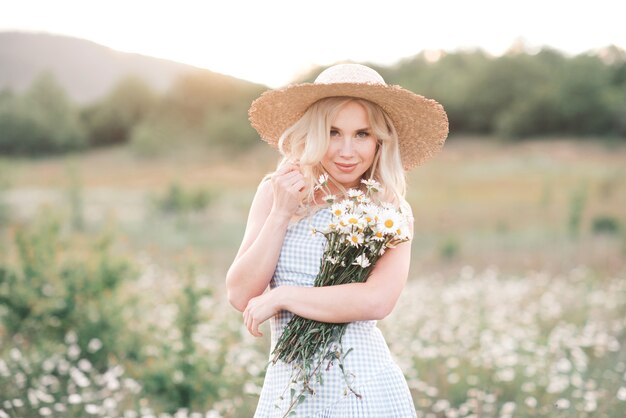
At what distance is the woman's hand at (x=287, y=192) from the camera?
234cm

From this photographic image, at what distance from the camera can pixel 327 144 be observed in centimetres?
248

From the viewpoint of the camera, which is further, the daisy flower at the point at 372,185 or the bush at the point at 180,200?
the bush at the point at 180,200

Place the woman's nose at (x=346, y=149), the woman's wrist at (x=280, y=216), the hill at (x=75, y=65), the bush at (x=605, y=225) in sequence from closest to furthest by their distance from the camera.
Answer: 1. the woman's wrist at (x=280, y=216)
2. the woman's nose at (x=346, y=149)
3. the bush at (x=605, y=225)
4. the hill at (x=75, y=65)

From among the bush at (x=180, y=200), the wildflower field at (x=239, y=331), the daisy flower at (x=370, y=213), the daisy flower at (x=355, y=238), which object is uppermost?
the daisy flower at (x=370, y=213)

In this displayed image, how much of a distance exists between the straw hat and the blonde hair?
38 mm

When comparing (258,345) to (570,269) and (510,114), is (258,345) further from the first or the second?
(510,114)

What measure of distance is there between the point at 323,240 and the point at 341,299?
31 centimetres

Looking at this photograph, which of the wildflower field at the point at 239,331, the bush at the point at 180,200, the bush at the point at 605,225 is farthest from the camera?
the bush at the point at 180,200

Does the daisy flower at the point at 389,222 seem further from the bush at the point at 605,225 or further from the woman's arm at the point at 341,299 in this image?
the bush at the point at 605,225

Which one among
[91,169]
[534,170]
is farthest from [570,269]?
[91,169]

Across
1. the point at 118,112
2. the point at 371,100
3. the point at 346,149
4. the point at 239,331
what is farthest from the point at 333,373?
the point at 118,112

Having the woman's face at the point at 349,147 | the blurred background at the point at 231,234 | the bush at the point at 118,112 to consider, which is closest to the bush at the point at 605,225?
the blurred background at the point at 231,234

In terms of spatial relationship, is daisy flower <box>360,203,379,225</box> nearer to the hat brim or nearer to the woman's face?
the woman's face

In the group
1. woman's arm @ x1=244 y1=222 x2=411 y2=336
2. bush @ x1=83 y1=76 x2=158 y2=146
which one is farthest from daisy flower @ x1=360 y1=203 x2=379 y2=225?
bush @ x1=83 y1=76 x2=158 y2=146
